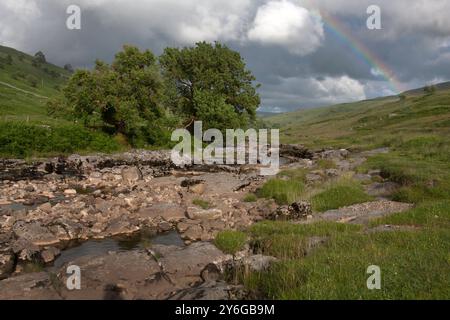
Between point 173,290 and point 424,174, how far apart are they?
1835 centimetres

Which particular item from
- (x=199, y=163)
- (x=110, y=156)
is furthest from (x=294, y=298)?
(x=110, y=156)

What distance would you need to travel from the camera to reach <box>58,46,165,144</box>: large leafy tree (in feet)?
158

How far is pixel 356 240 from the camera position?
1322 centimetres

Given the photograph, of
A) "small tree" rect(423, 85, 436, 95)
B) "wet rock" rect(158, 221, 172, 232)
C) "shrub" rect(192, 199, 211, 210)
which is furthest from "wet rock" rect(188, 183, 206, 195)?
"small tree" rect(423, 85, 436, 95)

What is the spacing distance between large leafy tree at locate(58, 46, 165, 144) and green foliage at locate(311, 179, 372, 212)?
32610 mm

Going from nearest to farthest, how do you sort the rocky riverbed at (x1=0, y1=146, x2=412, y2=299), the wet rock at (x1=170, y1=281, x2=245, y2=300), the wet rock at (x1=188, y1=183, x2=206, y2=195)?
1. the wet rock at (x1=170, y1=281, x2=245, y2=300)
2. the rocky riverbed at (x1=0, y1=146, x2=412, y2=299)
3. the wet rock at (x1=188, y1=183, x2=206, y2=195)

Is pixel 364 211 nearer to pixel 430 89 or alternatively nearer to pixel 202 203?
pixel 202 203

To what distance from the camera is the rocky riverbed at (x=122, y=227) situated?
1117cm

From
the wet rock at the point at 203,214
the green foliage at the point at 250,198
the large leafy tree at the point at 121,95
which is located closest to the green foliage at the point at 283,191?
the green foliage at the point at 250,198

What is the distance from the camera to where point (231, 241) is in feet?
49.5

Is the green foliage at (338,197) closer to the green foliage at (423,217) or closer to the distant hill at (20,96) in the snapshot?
the green foliage at (423,217)

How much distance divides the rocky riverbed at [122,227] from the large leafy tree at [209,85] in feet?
83.7

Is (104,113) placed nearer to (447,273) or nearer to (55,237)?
(55,237)

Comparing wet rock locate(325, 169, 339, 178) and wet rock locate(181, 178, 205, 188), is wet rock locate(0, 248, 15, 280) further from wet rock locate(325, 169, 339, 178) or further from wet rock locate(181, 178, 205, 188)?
wet rock locate(325, 169, 339, 178)
